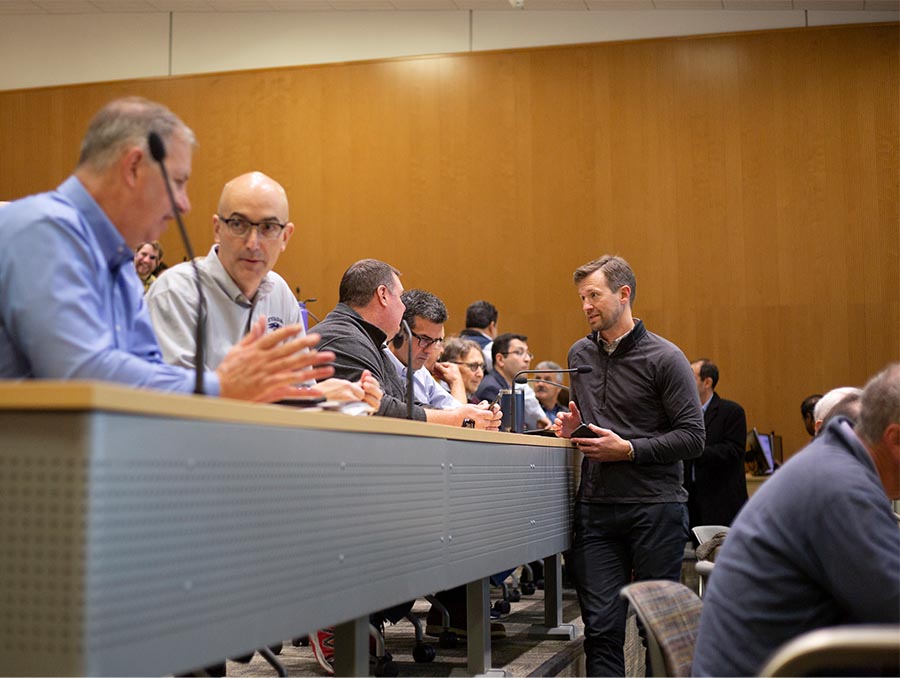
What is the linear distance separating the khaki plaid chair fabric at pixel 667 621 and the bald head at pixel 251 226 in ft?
4.37

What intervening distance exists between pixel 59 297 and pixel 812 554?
1.51m

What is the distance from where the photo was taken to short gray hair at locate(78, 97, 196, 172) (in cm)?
196

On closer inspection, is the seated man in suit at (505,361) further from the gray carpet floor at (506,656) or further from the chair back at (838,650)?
the chair back at (838,650)

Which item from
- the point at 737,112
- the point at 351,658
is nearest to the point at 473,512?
the point at 351,658

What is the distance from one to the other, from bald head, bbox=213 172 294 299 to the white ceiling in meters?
6.51

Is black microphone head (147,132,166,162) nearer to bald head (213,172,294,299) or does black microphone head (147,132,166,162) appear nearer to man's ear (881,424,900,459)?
bald head (213,172,294,299)

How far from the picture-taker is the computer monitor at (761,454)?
740cm

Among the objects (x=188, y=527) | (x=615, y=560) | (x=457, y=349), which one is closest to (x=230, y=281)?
(x=188, y=527)

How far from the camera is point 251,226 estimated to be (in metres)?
2.86

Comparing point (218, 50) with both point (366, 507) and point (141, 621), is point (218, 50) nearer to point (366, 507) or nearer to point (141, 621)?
point (366, 507)

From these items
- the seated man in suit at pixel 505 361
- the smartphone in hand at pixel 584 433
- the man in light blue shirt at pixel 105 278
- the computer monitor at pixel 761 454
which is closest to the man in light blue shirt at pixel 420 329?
the smartphone in hand at pixel 584 433

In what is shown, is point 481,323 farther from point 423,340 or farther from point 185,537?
point 185,537

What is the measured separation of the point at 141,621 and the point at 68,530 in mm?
189

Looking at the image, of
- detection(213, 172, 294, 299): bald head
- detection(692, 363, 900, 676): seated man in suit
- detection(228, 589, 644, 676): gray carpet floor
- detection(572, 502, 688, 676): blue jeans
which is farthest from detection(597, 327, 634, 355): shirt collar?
detection(692, 363, 900, 676): seated man in suit
